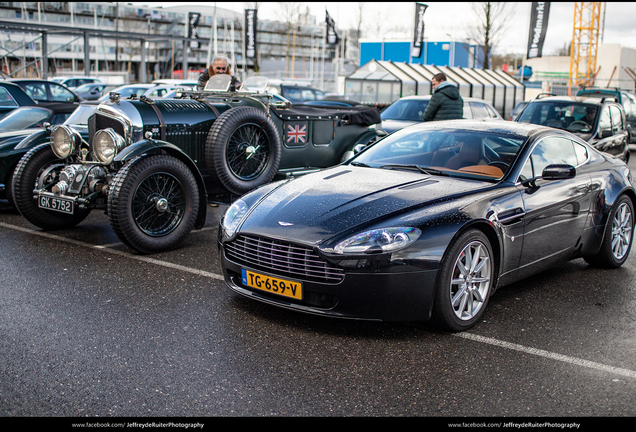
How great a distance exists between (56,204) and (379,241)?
13.0 feet

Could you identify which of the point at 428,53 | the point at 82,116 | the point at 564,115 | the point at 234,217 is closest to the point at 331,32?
the point at 428,53

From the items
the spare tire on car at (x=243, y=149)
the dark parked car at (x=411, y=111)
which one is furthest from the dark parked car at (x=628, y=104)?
the spare tire on car at (x=243, y=149)

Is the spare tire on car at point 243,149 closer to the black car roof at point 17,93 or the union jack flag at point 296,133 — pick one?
the union jack flag at point 296,133

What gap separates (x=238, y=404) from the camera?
9.78ft

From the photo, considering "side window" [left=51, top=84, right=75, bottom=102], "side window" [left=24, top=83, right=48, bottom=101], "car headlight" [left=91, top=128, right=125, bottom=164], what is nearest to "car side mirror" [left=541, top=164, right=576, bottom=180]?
"car headlight" [left=91, top=128, right=125, bottom=164]

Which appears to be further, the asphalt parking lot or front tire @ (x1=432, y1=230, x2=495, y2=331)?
front tire @ (x1=432, y1=230, x2=495, y2=331)

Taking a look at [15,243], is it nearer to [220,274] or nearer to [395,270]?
[220,274]

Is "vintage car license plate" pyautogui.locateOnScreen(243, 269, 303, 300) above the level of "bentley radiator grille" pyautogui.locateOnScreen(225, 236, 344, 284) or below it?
below

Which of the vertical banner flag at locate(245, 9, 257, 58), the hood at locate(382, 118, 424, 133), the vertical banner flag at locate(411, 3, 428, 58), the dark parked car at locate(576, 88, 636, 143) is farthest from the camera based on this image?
the vertical banner flag at locate(245, 9, 257, 58)

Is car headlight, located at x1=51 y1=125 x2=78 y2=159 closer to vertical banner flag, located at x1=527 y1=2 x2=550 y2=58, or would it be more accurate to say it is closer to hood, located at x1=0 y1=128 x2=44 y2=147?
hood, located at x1=0 y1=128 x2=44 y2=147

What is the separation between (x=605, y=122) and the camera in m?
11.4

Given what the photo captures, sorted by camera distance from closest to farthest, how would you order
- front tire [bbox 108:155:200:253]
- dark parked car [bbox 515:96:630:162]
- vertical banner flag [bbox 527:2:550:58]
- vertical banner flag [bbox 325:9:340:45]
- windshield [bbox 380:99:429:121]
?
front tire [bbox 108:155:200:253], dark parked car [bbox 515:96:630:162], windshield [bbox 380:99:429:121], vertical banner flag [bbox 527:2:550:58], vertical banner flag [bbox 325:9:340:45]

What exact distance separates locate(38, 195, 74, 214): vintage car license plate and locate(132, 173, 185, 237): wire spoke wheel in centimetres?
71

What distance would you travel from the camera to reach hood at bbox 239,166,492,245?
3928mm
